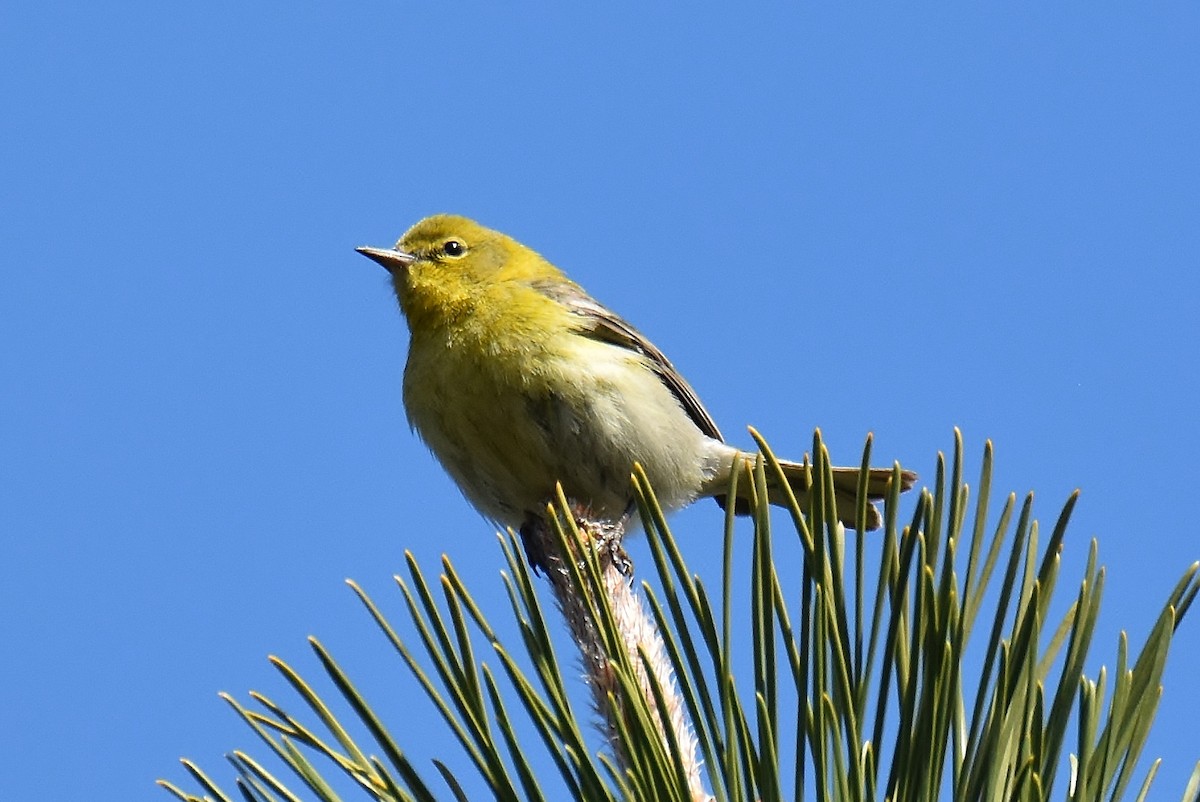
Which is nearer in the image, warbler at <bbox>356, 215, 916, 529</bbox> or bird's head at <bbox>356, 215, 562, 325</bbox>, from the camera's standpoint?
warbler at <bbox>356, 215, 916, 529</bbox>

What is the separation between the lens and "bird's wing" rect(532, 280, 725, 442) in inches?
217

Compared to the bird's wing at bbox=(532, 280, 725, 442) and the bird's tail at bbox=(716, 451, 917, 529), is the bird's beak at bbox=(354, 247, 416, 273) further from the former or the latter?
the bird's tail at bbox=(716, 451, 917, 529)

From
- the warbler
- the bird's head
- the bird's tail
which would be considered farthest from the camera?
the bird's head

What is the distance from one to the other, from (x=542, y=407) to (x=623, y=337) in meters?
1.01

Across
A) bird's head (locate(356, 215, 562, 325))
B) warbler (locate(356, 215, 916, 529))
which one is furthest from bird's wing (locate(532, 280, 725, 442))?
bird's head (locate(356, 215, 562, 325))

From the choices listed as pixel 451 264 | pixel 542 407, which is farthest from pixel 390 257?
Answer: pixel 542 407

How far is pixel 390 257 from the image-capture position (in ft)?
19.6

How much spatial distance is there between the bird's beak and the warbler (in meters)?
0.34

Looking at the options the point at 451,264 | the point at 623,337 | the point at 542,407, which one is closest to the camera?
the point at 542,407

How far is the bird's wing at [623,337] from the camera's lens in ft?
18.1

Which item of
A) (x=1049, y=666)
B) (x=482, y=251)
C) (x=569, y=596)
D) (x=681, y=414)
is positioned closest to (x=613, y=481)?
(x=681, y=414)

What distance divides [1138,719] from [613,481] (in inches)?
119

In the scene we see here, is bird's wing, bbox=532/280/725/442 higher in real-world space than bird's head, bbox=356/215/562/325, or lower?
lower

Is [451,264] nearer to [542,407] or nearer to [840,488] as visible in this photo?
[542,407]
